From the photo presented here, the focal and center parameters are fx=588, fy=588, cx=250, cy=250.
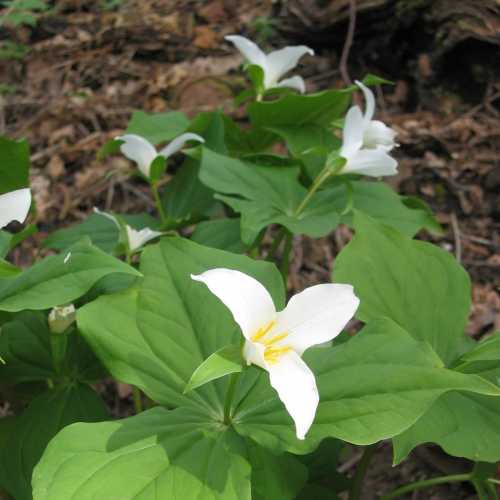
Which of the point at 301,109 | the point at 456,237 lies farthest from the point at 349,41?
the point at 301,109

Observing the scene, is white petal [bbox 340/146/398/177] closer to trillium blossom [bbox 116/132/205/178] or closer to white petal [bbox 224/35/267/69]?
trillium blossom [bbox 116/132/205/178]

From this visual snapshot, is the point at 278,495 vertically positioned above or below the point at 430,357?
below

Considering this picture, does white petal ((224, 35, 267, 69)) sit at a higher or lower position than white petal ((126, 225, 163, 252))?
higher

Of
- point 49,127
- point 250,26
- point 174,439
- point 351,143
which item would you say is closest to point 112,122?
point 49,127

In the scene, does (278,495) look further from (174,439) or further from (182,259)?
(182,259)

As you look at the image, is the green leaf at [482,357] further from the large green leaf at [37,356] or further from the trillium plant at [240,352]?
the large green leaf at [37,356]

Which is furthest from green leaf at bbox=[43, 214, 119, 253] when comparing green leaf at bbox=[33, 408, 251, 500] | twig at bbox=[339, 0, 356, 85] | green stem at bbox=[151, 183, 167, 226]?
twig at bbox=[339, 0, 356, 85]
